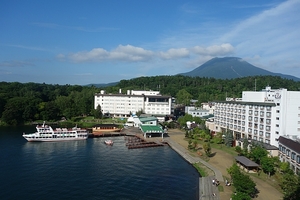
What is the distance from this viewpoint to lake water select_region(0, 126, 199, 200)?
775 inches

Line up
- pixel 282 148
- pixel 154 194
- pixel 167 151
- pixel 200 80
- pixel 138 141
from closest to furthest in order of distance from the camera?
pixel 154 194 → pixel 282 148 → pixel 167 151 → pixel 138 141 → pixel 200 80

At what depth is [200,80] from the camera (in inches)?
4651

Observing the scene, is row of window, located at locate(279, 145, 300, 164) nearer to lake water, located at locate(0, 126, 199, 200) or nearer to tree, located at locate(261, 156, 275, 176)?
tree, located at locate(261, 156, 275, 176)

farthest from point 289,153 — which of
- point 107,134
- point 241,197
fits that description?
point 107,134

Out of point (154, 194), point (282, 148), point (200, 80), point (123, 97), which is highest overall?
point (200, 80)

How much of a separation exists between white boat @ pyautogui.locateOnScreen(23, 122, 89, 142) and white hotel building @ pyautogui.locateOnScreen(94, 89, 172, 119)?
2287 cm

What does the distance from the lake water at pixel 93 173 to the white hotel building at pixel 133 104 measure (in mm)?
26713

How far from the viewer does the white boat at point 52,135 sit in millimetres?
38750

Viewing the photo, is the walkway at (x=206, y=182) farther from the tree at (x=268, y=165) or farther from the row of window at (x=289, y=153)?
the row of window at (x=289, y=153)

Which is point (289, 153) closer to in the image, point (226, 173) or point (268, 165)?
point (268, 165)

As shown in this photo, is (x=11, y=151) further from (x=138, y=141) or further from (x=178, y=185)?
(x=178, y=185)

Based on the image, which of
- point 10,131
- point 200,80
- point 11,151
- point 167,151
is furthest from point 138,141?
point 200,80

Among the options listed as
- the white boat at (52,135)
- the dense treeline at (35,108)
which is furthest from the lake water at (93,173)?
the dense treeline at (35,108)

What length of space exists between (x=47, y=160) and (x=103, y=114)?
3612cm
